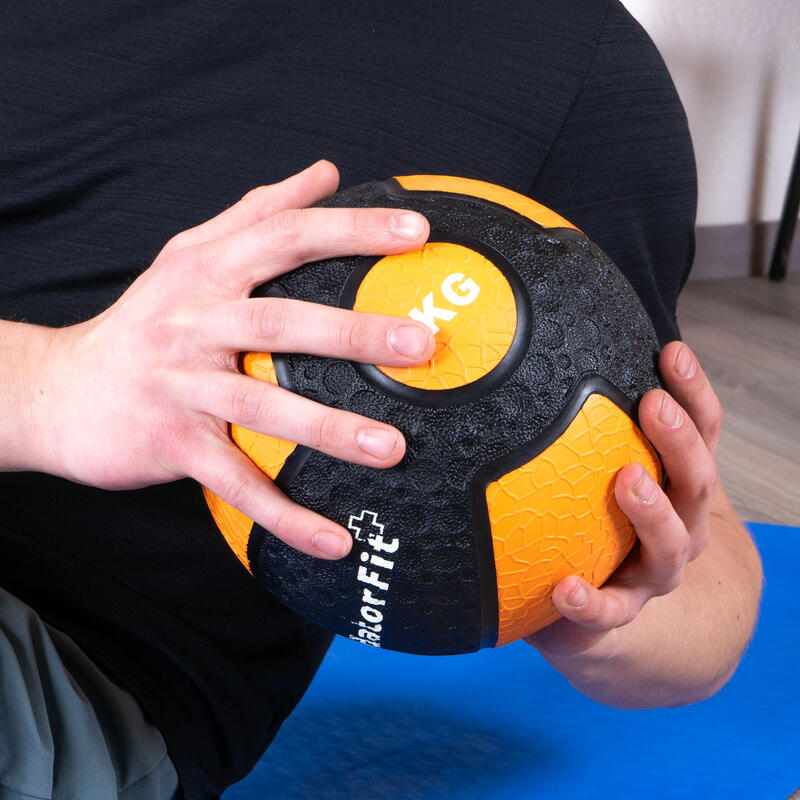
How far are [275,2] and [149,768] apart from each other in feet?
2.64

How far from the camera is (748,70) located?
3.57 metres

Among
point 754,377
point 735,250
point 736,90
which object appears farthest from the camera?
point 735,250

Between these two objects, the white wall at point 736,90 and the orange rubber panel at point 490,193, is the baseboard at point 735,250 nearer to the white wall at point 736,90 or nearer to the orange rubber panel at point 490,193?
the white wall at point 736,90

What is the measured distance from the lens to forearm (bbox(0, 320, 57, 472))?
812mm

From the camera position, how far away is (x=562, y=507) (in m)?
0.72

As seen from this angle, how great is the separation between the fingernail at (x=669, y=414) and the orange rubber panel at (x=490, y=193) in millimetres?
175

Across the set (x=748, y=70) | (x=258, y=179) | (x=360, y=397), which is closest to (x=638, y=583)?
(x=360, y=397)

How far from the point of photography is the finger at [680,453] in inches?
29.3

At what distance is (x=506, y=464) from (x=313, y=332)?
175 mm

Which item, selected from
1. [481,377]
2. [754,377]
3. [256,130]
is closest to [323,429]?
[481,377]

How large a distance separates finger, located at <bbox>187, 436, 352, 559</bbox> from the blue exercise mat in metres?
0.63

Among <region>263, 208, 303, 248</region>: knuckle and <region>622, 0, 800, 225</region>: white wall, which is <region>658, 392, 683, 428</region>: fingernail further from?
<region>622, 0, 800, 225</region>: white wall

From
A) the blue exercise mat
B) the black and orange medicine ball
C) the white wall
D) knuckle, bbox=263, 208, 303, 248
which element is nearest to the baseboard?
the white wall

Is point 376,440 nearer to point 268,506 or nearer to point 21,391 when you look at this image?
point 268,506
